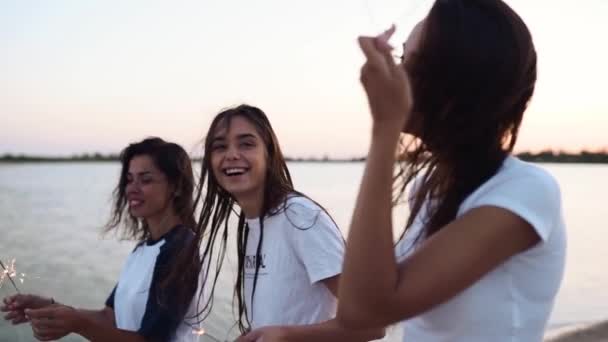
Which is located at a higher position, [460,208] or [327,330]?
[460,208]

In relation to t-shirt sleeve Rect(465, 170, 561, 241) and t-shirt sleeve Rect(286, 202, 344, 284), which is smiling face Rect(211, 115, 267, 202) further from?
t-shirt sleeve Rect(465, 170, 561, 241)

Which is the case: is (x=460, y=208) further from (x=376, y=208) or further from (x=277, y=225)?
(x=277, y=225)

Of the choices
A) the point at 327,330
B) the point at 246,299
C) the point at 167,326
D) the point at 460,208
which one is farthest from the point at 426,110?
the point at 167,326

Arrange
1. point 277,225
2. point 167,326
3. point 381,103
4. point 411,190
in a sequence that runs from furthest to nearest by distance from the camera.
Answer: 1. point 167,326
2. point 277,225
3. point 411,190
4. point 381,103

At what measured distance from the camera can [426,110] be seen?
4.86 ft

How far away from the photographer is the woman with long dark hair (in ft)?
10.6

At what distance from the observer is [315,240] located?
8.88 ft

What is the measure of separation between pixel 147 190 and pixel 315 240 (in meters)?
1.52

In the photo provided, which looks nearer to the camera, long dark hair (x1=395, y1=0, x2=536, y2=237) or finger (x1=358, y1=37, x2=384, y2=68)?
finger (x1=358, y1=37, x2=384, y2=68)

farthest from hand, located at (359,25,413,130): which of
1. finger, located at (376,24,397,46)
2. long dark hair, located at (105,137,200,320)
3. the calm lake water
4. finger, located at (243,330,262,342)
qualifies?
the calm lake water

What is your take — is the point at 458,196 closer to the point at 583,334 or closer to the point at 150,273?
the point at 150,273

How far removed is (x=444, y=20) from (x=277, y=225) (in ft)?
5.02

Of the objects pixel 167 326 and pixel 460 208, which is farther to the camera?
pixel 167 326

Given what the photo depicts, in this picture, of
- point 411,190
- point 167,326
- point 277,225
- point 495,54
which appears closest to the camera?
point 495,54
